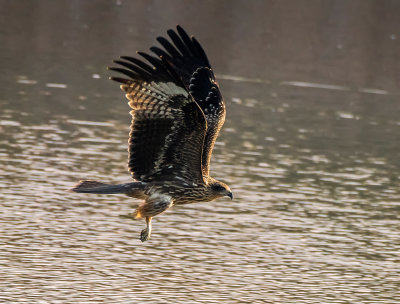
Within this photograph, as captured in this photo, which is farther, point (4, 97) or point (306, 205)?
point (4, 97)

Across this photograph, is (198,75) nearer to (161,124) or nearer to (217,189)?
(217,189)

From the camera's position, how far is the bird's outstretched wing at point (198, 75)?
10777 mm

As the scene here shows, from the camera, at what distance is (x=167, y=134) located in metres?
9.92

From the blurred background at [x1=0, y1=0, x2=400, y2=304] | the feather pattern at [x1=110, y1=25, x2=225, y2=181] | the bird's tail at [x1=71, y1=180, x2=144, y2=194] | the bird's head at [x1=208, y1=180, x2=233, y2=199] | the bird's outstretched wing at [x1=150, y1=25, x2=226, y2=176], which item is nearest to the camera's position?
the feather pattern at [x1=110, y1=25, x2=225, y2=181]

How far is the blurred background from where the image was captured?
36.8 feet

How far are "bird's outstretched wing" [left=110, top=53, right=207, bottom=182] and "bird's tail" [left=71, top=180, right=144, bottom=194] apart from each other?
0.11 m

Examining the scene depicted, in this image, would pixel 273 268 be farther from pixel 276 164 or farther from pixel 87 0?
pixel 87 0

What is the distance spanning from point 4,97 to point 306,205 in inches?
292

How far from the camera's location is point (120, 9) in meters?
34.5

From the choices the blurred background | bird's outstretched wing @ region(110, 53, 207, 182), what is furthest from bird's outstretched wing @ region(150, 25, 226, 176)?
the blurred background

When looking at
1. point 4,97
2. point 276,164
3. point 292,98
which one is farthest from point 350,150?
point 4,97

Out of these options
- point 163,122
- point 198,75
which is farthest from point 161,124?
point 198,75

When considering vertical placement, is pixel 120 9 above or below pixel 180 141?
above

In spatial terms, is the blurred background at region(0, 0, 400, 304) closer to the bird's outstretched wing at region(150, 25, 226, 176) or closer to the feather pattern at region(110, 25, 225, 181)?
the feather pattern at region(110, 25, 225, 181)
